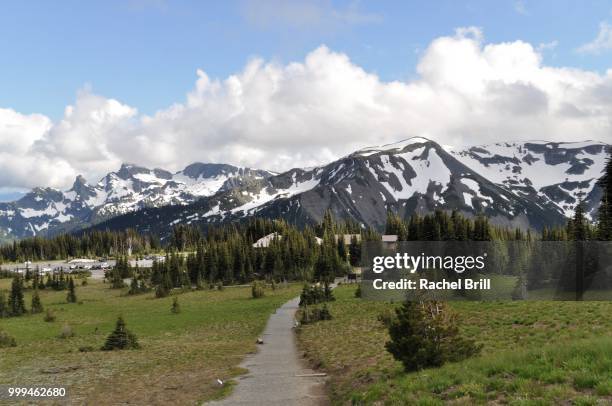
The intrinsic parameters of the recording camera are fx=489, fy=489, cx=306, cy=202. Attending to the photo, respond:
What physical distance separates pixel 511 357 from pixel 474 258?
15358 millimetres

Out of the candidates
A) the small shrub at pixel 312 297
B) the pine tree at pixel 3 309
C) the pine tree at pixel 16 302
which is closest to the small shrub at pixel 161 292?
the pine tree at pixel 16 302

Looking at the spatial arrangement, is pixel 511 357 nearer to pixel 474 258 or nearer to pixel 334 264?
pixel 474 258

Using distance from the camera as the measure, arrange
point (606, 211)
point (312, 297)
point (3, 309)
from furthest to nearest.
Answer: point (3, 309) → point (312, 297) → point (606, 211)

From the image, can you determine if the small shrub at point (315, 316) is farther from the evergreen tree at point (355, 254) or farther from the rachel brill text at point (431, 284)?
the evergreen tree at point (355, 254)

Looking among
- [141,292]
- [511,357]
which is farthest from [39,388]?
[141,292]

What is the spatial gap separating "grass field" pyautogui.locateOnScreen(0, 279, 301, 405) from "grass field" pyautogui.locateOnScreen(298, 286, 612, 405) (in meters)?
6.65

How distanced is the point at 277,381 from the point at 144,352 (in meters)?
17.5

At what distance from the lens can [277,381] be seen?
25.8m

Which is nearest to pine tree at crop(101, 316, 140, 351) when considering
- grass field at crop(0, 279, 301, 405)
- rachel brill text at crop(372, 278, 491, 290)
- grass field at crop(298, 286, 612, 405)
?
grass field at crop(0, 279, 301, 405)

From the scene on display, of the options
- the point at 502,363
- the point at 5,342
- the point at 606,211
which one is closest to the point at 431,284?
the point at 502,363

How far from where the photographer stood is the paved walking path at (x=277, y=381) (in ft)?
71.5

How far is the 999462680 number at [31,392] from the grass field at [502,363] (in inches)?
547

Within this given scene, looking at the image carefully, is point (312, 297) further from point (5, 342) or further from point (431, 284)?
point (431, 284)

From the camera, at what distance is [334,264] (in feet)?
433
